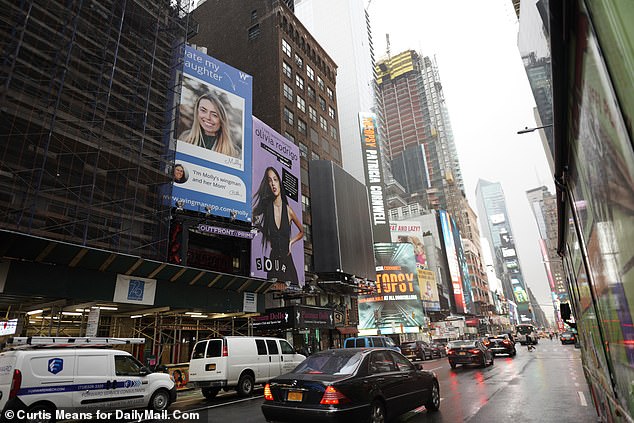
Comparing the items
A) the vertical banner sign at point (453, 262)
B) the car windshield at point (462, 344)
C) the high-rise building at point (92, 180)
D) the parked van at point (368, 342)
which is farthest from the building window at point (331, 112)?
Result: the vertical banner sign at point (453, 262)

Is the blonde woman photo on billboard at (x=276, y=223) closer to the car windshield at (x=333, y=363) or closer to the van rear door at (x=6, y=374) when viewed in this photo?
the van rear door at (x=6, y=374)

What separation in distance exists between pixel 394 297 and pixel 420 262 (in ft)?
46.0

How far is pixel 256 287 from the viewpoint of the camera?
24953 mm

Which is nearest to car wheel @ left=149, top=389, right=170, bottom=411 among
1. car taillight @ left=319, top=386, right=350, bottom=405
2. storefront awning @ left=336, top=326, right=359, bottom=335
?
car taillight @ left=319, top=386, right=350, bottom=405

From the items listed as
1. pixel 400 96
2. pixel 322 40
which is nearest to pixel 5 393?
pixel 322 40

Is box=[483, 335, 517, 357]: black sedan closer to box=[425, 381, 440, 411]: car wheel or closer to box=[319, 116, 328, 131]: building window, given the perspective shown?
box=[425, 381, 440, 411]: car wheel

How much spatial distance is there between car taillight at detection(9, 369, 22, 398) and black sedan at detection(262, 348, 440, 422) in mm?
5529

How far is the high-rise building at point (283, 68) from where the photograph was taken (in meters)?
43.0

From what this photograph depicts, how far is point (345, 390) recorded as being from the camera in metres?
6.59

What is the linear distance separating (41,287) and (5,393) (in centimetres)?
827

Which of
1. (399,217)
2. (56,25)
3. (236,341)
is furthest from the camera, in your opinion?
(399,217)

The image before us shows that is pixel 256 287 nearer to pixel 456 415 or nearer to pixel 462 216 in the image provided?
pixel 456 415

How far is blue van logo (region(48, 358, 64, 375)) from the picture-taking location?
8.89 meters

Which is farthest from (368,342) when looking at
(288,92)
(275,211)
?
(288,92)
